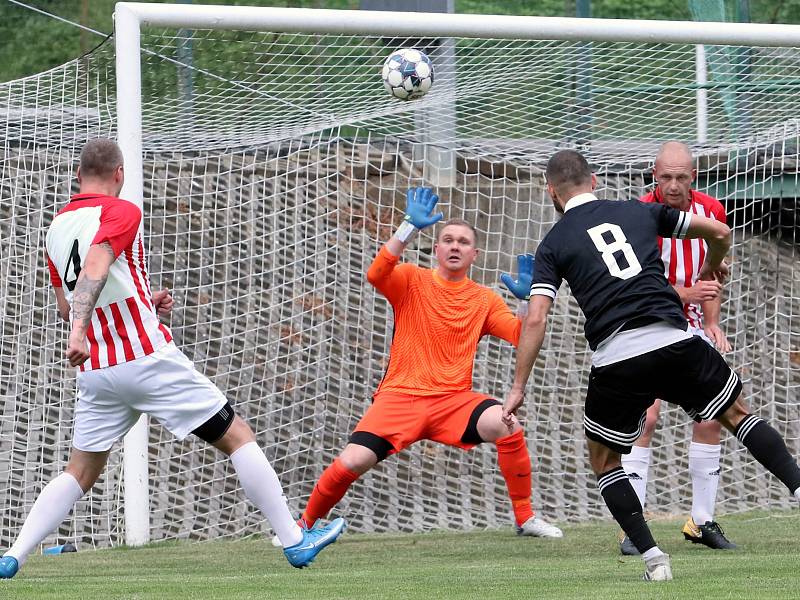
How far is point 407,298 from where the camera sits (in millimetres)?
6434

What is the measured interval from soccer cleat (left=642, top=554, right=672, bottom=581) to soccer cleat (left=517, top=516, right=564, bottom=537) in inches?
88.4

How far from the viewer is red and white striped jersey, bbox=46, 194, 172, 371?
4781mm

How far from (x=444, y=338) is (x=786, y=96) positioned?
3306 mm

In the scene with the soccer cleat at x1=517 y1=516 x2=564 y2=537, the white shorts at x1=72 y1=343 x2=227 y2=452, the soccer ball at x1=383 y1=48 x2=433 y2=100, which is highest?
the soccer ball at x1=383 y1=48 x2=433 y2=100

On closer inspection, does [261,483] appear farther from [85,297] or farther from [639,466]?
[639,466]

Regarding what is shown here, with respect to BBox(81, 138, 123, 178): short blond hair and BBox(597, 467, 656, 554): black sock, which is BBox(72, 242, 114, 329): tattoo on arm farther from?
BBox(597, 467, 656, 554): black sock

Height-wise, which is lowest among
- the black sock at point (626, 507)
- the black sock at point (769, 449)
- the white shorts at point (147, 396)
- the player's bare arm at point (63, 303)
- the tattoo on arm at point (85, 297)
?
the black sock at point (626, 507)

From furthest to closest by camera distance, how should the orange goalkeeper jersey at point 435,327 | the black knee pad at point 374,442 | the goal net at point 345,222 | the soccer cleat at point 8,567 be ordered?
1. the goal net at point 345,222
2. the orange goalkeeper jersey at point 435,327
3. the black knee pad at point 374,442
4. the soccer cleat at point 8,567

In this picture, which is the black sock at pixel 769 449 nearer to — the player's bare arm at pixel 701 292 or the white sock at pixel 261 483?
the player's bare arm at pixel 701 292

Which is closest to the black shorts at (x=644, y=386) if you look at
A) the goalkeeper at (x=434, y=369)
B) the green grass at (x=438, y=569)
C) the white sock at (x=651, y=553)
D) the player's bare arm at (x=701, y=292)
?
the white sock at (x=651, y=553)

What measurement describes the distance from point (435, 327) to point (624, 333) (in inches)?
80.1

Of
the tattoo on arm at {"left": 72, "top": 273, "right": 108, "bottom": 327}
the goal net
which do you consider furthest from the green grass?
the goal net

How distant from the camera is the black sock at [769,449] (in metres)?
4.63

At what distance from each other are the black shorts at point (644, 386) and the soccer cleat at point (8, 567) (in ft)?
7.39
